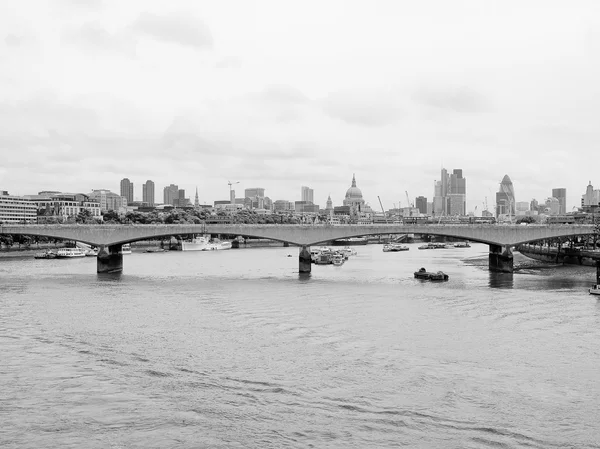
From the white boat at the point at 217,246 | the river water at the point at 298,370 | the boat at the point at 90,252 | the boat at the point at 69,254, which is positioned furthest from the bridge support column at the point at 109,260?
the white boat at the point at 217,246

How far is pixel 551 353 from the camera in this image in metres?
28.7

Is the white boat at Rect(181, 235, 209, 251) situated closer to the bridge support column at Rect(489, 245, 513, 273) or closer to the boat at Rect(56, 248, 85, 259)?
the boat at Rect(56, 248, 85, 259)

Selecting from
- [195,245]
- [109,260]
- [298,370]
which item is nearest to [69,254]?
[195,245]

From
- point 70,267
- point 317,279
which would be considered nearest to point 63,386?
point 317,279

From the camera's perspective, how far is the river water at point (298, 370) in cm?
1956

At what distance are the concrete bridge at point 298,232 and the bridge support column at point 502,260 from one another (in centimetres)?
10

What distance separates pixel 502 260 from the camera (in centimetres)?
7031

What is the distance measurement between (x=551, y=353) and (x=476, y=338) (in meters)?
4.11

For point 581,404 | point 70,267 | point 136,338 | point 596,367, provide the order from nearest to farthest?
1. point 581,404
2. point 596,367
3. point 136,338
4. point 70,267

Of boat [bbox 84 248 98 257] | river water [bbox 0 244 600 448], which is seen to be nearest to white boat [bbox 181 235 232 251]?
boat [bbox 84 248 98 257]

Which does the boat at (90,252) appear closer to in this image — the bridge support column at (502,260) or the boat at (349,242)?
the bridge support column at (502,260)

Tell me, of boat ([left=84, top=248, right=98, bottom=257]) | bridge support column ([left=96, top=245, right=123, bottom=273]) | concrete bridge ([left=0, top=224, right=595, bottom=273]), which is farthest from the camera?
boat ([left=84, top=248, right=98, bottom=257])

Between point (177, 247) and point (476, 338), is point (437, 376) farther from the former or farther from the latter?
point (177, 247)

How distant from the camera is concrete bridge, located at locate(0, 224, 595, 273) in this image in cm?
6844
